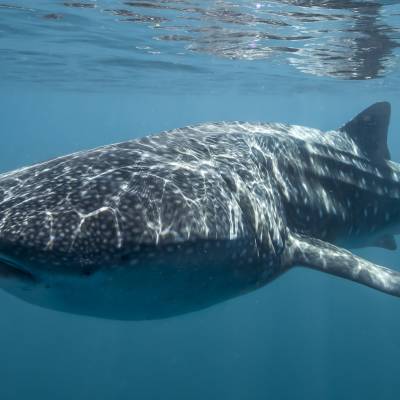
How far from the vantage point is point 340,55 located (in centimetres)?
1956

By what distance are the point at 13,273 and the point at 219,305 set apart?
65.1 feet

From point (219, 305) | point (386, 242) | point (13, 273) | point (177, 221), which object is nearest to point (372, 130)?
point (386, 242)

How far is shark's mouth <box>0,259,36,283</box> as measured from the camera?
11.4 feet

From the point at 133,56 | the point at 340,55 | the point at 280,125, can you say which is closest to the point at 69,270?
the point at 280,125

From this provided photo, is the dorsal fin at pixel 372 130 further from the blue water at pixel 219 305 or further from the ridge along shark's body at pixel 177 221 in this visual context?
the blue water at pixel 219 305

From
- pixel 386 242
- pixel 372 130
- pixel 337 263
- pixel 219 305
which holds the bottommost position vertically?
pixel 219 305

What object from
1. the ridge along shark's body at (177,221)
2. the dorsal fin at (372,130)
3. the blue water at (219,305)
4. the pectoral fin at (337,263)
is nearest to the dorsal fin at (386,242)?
the dorsal fin at (372,130)

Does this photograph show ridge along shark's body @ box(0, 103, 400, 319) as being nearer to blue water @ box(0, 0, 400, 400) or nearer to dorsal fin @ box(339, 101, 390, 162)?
dorsal fin @ box(339, 101, 390, 162)

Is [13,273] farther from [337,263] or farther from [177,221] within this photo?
[337,263]

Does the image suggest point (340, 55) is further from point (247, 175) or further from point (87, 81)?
point (87, 81)

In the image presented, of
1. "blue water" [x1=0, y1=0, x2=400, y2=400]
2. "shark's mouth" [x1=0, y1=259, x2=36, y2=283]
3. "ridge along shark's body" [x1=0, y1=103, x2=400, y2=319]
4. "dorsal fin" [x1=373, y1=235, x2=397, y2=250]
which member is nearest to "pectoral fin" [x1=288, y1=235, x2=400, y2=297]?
"ridge along shark's body" [x1=0, y1=103, x2=400, y2=319]

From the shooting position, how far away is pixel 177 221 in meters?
4.32

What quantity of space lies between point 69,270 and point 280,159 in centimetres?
397

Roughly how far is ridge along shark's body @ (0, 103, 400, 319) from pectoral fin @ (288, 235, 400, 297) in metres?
0.02
